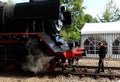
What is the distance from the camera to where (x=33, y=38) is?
12742 mm

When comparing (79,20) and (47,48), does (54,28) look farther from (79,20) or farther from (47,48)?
(79,20)

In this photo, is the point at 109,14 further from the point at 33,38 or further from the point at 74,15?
the point at 33,38

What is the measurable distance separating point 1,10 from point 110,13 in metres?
45.0

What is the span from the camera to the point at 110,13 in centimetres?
5659

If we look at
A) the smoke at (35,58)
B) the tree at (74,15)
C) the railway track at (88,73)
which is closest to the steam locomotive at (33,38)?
the smoke at (35,58)

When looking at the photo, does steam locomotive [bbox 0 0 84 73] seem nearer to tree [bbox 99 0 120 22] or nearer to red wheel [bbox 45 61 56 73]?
red wheel [bbox 45 61 56 73]

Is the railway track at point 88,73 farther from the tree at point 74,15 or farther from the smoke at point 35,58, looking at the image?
the tree at point 74,15

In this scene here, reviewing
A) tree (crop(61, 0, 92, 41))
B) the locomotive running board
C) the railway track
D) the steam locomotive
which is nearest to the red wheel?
the steam locomotive

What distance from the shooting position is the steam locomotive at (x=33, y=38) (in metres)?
12.5

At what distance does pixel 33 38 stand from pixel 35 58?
89 centimetres

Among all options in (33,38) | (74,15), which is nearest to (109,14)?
(74,15)

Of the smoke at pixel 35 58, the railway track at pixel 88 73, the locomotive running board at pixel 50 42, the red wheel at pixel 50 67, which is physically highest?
the locomotive running board at pixel 50 42

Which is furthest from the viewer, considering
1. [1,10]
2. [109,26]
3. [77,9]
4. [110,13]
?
[110,13]

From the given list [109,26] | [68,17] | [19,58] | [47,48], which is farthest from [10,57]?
[109,26]
